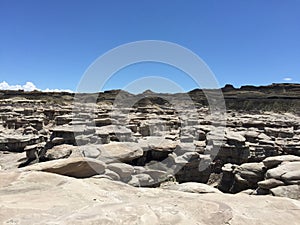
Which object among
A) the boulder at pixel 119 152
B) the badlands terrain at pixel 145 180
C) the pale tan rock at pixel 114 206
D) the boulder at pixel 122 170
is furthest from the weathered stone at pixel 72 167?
the boulder at pixel 119 152

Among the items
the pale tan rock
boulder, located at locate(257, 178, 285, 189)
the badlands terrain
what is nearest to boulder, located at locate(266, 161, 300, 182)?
the badlands terrain

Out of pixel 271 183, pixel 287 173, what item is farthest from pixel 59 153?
pixel 287 173

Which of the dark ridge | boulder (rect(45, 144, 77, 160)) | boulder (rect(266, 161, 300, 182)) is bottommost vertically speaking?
boulder (rect(266, 161, 300, 182))

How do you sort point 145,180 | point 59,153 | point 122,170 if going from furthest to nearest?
point 59,153
point 145,180
point 122,170

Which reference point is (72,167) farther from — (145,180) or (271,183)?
(271,183)

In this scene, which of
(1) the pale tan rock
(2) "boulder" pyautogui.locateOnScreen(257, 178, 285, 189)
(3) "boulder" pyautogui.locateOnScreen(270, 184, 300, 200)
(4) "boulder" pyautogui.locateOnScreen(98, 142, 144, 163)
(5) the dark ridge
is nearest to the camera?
(1) the pale tan rock

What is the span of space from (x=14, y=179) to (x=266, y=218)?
495 centimetres

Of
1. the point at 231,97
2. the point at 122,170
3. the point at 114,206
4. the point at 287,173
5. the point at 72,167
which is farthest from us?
the point at 231,97

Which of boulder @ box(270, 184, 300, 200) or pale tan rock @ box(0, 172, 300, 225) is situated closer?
pale tan rock @ box(0, 172, 300, 225)

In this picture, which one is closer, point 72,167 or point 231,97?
point 72,167

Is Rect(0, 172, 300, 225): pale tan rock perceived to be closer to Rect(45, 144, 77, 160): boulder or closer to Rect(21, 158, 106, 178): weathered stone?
Rect(21, 158, 106, 178): weathered stone

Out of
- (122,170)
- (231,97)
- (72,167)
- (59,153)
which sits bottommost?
(122,170)

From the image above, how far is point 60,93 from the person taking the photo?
83.3 meters

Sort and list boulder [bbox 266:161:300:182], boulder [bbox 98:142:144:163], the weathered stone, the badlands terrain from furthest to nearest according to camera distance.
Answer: boulder [bbox 98:142:144:163] → boulder [bbox 266:161:300:182] → the weathered stone → the badlands terrain
